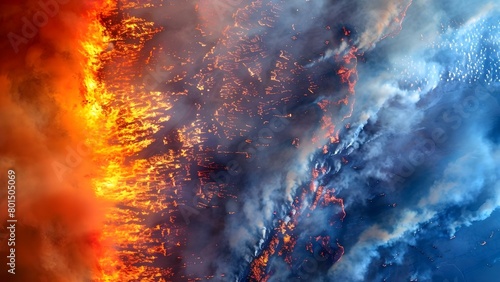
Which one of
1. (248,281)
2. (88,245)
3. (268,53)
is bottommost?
(248,281)

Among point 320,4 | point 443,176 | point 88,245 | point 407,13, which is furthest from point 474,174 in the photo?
point 88,245

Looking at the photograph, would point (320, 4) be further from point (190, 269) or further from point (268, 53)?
point (190, 269)

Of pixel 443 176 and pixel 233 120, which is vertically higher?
pixel 233 120

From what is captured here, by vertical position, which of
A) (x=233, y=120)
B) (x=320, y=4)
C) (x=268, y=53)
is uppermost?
(x=320, y=4)

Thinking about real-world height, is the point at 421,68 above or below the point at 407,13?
below

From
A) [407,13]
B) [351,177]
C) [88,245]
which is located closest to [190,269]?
[88,245]

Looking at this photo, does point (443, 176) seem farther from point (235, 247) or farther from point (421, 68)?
point (235, 247)
